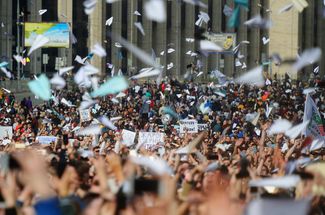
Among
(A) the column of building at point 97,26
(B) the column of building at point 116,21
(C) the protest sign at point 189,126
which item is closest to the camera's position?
(C) the protest sign at point 189,126

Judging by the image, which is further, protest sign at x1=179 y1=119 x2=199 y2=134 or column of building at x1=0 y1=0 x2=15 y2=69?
column of building at x1=0 y1=0 x2=15 y2=69

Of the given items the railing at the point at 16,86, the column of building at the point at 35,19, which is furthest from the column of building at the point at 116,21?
the railing at the point at 16,86

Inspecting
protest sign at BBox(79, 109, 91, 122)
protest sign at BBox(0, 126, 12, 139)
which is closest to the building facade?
protest sign at BBox(0, 126, 12, 139)

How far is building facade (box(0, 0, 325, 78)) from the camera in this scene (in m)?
60.5

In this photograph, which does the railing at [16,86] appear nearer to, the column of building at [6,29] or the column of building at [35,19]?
the column of building at [35,19]

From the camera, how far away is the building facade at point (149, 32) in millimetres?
60475

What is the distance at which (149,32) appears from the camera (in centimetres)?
6756

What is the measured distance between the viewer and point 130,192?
595cm

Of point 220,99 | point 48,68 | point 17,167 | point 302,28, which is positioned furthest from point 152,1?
point 302,28

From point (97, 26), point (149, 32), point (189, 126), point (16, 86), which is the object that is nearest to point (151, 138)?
point (189, 126)

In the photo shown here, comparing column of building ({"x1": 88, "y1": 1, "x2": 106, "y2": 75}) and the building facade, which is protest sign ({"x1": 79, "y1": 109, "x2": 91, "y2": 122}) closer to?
the building facade

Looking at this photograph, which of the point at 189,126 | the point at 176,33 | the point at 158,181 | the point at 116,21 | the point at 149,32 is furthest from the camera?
the point at 176,33

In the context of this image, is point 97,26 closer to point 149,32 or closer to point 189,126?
point 149,32

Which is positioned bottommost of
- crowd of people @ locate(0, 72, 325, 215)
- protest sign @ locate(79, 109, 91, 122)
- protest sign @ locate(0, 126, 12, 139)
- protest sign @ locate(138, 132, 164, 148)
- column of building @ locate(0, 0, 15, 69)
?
protest sign @ locate(0, 126, 12, 139)
